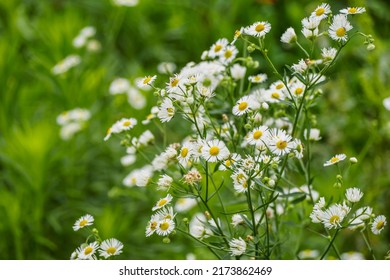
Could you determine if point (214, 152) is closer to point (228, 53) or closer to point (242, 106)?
point (242, 106)

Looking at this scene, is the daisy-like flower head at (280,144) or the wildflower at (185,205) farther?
the wildflower at (185,205)

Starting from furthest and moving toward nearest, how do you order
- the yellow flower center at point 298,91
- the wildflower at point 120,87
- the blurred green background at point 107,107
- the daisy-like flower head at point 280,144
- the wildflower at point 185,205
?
the wildflower at point 120,87
the blurred green background at point 107,107
the wildflower at point 185,205
the yellow flower center at point 298,91
the daisy-like flower head at point 280,144

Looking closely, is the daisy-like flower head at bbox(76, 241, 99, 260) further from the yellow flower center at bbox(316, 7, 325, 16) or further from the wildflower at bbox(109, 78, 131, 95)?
the wildflower at bbox(109, 78, 131, 95)

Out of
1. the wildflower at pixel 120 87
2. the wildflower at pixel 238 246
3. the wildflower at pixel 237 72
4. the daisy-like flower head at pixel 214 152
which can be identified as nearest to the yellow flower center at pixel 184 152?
the daisy-like flower head at pixel 214 152

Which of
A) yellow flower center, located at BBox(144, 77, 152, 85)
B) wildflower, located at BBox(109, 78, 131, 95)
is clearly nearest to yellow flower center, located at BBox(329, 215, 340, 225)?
yellow flower center, located at BBox(144, 77, 152, 85)

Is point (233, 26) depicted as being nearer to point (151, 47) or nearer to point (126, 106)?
point (151, 47)

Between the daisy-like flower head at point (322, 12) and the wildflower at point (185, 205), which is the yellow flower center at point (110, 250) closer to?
the daisy-like flower head at point (322, 12)
